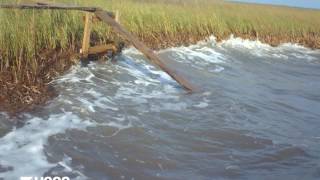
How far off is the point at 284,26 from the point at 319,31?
246 centimetres

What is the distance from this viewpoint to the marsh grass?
800 centimetres

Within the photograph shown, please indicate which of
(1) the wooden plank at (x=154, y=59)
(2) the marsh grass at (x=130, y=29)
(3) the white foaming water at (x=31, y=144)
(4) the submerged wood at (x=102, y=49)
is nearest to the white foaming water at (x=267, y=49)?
(2) the marsh grass at (x=130, y=29)

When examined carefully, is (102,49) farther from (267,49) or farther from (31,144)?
(267,49)

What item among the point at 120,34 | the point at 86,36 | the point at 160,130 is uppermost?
the point at 120,34

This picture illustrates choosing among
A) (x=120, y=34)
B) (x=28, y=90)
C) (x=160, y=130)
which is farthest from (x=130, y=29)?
(x=160, y=130)

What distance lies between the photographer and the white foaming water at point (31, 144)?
204 inches

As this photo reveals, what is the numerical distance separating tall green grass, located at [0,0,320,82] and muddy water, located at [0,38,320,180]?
0.77m

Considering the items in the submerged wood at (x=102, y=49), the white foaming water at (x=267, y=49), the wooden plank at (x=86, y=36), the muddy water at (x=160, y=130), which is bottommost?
the white foaming water at (x=267, y=49)

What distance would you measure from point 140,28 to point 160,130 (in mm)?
6871

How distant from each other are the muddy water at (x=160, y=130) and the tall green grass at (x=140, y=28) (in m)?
0.77

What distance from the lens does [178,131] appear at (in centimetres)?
694

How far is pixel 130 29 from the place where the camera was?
12953 mm

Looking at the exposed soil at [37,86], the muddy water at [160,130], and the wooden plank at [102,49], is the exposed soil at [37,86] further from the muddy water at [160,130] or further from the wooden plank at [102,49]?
the wooden plank at [102,49]

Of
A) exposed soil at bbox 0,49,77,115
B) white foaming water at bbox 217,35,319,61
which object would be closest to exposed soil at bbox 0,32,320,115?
exposed soil at bbox 0,49,77,115
